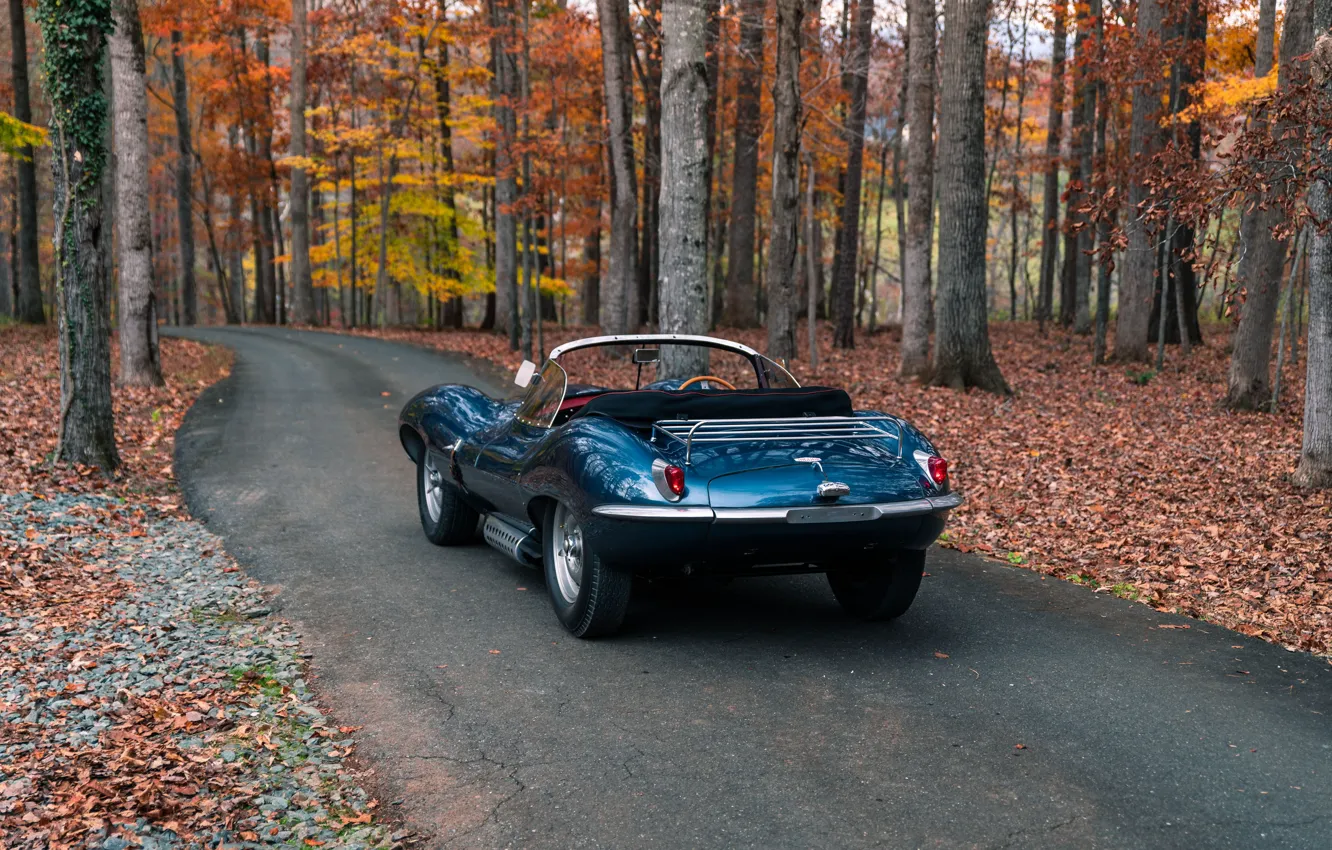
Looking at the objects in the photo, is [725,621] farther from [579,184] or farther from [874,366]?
[579,184]

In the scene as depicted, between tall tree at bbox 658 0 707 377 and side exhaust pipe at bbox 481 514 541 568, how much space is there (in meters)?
5.01

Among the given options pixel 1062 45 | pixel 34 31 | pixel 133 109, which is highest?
pixel 34 31

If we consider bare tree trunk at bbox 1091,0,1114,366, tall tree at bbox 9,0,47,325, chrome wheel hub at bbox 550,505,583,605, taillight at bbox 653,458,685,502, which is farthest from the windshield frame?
tall tree at bbox 9,0,47,325

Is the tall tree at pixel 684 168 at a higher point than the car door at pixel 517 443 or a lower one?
higher

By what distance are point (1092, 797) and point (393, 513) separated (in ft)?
20.8

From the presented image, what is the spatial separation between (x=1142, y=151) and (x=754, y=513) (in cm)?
1680

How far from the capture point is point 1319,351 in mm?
8742

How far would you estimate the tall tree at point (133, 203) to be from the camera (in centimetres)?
1496

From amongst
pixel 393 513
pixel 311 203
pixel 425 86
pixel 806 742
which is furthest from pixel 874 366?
pixel 311 203

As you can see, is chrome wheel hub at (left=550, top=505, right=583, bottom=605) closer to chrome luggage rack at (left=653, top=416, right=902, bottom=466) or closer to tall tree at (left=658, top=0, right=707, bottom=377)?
chrome luggage rack at (left=653, top=416, right=902, bottom=466)

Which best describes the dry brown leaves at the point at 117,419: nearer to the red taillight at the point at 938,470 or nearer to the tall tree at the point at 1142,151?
the red taillight at the point at 938,470

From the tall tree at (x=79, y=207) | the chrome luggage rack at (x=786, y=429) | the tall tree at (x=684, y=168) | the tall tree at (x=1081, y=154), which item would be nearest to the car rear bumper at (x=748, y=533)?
the chrome luggage rack at (x=786, y=429)

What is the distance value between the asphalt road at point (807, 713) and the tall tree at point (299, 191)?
94.3 ft

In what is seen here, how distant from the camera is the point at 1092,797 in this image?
142 inches
